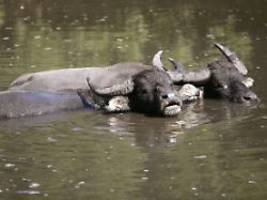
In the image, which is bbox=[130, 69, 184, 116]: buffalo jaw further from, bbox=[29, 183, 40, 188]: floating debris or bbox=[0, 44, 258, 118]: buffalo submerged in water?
bbox=[29, 183, 40, 188]: floating debris

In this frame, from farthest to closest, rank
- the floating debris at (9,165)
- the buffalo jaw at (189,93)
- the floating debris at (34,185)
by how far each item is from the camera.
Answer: the buffalo jaw at (189,93)
the floating debris at (9,165)
the floating debris at (34,185)

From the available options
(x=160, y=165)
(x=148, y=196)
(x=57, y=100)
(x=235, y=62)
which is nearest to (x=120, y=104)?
(x=57, y=100)

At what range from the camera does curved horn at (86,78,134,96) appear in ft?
38.8

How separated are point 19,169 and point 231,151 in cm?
211

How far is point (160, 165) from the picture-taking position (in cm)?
902

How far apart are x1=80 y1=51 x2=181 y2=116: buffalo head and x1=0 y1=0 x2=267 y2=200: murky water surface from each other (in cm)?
22

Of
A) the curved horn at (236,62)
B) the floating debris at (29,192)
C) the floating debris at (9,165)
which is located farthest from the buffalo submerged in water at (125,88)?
the floating debris at (29,192)

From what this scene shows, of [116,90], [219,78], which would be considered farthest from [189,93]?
[116,90]

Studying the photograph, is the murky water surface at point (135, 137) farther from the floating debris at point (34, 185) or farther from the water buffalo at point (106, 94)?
the water buffalo at point (106, 94)

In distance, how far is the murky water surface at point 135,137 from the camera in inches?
329

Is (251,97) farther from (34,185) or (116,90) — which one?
(34,185)

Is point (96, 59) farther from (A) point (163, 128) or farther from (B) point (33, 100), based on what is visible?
(A) point (163, 128)

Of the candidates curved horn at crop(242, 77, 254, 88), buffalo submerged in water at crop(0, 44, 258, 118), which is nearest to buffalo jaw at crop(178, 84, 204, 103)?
buffalo submerged in water at crop(0, 44, 258, 118)

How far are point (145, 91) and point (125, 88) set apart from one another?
0.27 meters
